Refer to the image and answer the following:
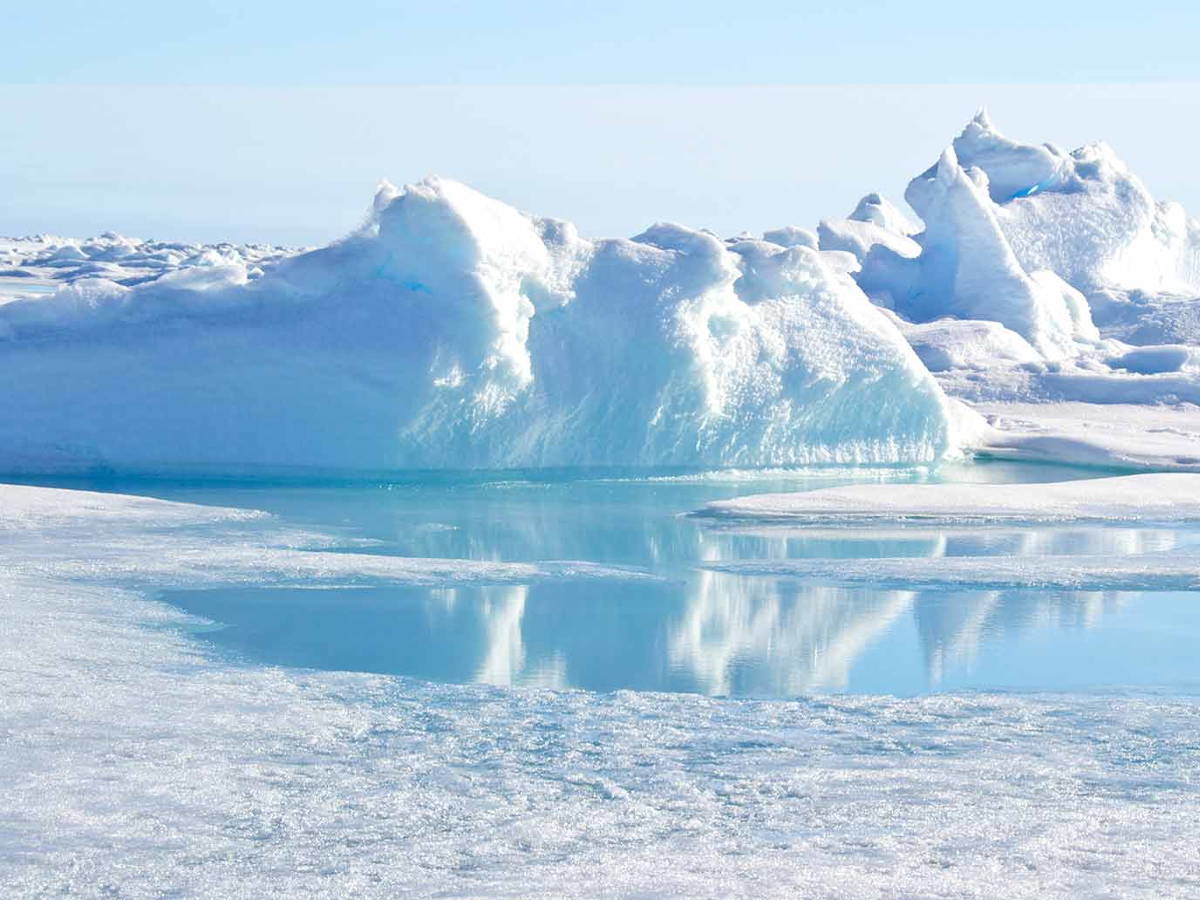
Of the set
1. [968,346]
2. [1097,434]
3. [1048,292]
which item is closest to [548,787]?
[1097,434]

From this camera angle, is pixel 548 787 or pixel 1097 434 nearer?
pixel 548 787

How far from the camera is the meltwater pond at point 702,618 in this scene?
574cm

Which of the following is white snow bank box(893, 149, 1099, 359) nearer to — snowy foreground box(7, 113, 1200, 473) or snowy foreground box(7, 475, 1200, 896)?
snowy foreground box(7, 113, 1200, 473)

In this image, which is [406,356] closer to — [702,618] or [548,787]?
[702,618]

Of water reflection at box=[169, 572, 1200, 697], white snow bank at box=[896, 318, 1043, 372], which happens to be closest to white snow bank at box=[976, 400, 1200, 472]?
white snow bank at box=[896, 318, 1043, 372]

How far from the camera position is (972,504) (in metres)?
9.73

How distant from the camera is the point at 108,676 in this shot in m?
5.37

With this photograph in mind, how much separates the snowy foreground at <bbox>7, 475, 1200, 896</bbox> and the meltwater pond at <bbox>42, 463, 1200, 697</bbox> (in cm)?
34

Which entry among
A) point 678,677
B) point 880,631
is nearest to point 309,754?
point 678,677

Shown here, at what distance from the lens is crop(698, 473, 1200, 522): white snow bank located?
9.52 m

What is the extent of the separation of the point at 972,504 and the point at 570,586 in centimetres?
335

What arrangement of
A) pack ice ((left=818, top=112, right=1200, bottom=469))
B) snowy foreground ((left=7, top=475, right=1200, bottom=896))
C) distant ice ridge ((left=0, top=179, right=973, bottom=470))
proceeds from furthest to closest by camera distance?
1. pack ice ((left=818, top=112, right=1200, bottom=469))
2. distant ice ridge ((left=0, top=179, right=973, bottom=470))
3. snowy foreground ((left=7, top=475, right=1200, bottom=896))

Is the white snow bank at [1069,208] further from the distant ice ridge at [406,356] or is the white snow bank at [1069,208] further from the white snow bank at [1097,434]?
the distant ice ridge at [406,356]

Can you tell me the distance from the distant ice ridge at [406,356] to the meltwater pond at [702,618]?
3.70ft
